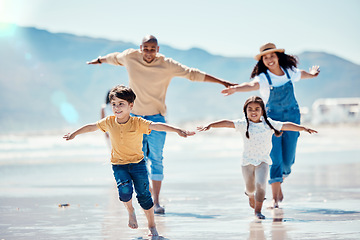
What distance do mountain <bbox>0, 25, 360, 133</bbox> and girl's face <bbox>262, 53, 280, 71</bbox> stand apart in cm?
Answer: 12774

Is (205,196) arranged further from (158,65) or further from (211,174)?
(211,174)

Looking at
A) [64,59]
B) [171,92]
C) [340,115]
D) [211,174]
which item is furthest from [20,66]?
[211,174]

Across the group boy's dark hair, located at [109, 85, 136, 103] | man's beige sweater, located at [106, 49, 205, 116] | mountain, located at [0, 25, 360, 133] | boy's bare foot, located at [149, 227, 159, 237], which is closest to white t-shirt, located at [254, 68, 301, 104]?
man's beige sweater, located at [106, 49, 205, 116]

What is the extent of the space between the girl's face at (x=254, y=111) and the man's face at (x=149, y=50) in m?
1.40

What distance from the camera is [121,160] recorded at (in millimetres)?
5270

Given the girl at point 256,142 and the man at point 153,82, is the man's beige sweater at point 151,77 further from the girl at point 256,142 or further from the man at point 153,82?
the girl at point 256,142

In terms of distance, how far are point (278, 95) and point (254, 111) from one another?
886 mm

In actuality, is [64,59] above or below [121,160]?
above

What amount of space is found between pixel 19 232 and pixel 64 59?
16913 centimetres

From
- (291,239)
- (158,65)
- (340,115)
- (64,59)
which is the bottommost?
(291,239)

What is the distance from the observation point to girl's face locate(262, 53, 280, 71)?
6.95 meters

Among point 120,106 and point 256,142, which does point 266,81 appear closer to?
point 256,142

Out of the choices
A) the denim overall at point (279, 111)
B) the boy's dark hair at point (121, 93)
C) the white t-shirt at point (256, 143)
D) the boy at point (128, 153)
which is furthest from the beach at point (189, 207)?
the boy's dark hair at point (121, 93)

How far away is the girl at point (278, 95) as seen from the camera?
22.5ft
